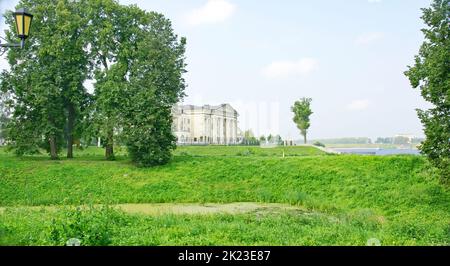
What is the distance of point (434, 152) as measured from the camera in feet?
27.6

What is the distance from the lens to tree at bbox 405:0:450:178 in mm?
8109

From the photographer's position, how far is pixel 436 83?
8266mm

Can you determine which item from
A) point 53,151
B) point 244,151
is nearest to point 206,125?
point 244,151

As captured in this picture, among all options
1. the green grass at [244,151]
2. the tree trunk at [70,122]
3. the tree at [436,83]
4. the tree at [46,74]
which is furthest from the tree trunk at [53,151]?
the tree at [436,83]

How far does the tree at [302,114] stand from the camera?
888 cm

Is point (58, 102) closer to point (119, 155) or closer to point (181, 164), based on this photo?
point (119, 155)

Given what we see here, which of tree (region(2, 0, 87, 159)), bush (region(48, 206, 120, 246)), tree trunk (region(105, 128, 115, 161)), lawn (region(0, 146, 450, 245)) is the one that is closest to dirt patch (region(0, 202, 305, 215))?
lawn (region(0, 146, 450, 245))

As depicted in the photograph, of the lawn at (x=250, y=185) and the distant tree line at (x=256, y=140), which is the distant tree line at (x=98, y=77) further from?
the distant tree line at (x=256, y=140)

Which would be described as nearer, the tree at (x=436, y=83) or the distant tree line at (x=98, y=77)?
the tree at (x=436, y=83)

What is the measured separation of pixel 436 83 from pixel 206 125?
5.99 meters

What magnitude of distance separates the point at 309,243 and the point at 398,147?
332 centimetres

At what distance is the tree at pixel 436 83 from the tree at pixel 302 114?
2.14 meters

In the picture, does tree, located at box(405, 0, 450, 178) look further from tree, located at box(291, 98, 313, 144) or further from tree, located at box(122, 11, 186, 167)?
tree, located at box(122, 11, 186, 167)
